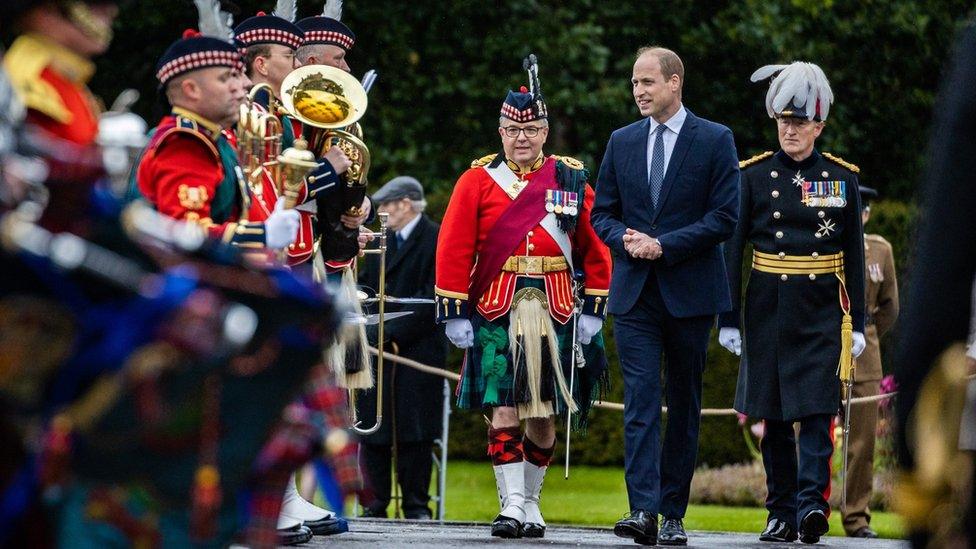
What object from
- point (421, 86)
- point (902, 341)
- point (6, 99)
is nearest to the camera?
point (902, 341)

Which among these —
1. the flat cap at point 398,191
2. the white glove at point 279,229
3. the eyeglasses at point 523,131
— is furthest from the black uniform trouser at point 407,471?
the white glove at point 279,229

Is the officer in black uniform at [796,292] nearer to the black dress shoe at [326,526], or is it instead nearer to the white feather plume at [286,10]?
Answer: the black dress shoe at [326,526]

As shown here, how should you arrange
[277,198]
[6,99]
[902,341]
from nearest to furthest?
1. [902,341]
2. [6,99]
3. [277,198]

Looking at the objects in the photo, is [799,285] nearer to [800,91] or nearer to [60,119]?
[800,91]

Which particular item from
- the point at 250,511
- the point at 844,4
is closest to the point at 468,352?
the point at 250,511

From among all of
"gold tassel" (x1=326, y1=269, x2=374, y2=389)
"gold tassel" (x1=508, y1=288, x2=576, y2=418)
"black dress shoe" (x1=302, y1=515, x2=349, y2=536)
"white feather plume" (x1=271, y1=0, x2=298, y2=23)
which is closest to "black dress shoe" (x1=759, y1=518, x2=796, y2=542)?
"gold tassel" (x1=508, y1=288, x2=576, y2=418)

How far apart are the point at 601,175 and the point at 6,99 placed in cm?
556

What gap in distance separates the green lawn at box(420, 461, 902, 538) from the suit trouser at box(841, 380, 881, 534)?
0.95 ft

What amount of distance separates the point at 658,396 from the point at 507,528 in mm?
1046

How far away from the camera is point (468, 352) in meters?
9.56

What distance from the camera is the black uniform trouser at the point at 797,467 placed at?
31.0ft

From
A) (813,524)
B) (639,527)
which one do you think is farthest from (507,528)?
(813,524)

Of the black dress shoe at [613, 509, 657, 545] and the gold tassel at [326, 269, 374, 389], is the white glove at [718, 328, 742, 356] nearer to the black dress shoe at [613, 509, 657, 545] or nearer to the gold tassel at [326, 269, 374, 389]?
the black dress shoe at [613, 509, 657, 545]

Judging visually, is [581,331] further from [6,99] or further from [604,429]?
[604,429]
